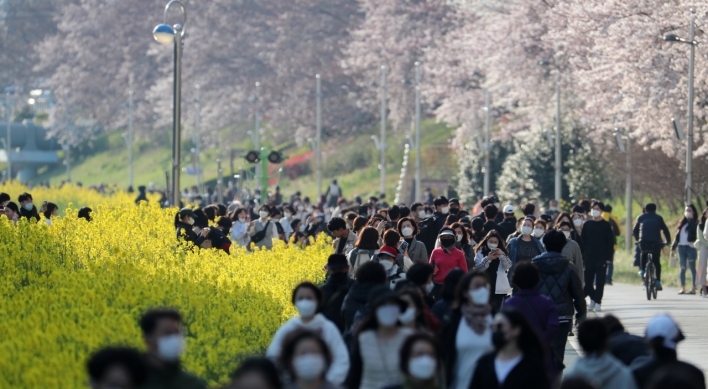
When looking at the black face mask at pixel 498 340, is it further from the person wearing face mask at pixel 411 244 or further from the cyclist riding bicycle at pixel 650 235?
the cyclist riding bicycle at pixel 650 235

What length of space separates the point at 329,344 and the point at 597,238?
1322 centimetres

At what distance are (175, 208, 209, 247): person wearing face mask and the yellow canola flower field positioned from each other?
0.68 ft

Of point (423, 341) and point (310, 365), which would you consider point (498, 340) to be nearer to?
point (423, 341)

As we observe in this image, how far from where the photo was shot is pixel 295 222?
29.1 metres

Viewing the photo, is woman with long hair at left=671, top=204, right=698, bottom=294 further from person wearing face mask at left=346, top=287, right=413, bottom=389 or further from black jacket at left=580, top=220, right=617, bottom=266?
person wearing face mask at left=346, top=287, right=413, bottom=389

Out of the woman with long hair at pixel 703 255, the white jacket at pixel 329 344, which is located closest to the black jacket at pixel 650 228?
the woman with long hair at pixel 703 255

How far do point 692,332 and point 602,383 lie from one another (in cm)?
1069

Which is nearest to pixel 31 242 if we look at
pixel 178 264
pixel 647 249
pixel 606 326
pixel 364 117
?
pixel 178 264

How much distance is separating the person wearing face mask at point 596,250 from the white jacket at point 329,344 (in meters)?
12.3

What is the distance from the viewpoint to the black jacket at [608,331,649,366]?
912cm

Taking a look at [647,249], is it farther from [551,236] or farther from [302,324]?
[302,324]

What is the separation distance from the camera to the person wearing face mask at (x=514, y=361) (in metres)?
8.20

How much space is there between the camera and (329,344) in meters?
9.07

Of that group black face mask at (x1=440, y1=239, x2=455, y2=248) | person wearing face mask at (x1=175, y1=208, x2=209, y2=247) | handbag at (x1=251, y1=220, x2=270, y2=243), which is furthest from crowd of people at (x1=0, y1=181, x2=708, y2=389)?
handbag at (x1=251, y1=220, x2=270, y2=243)
